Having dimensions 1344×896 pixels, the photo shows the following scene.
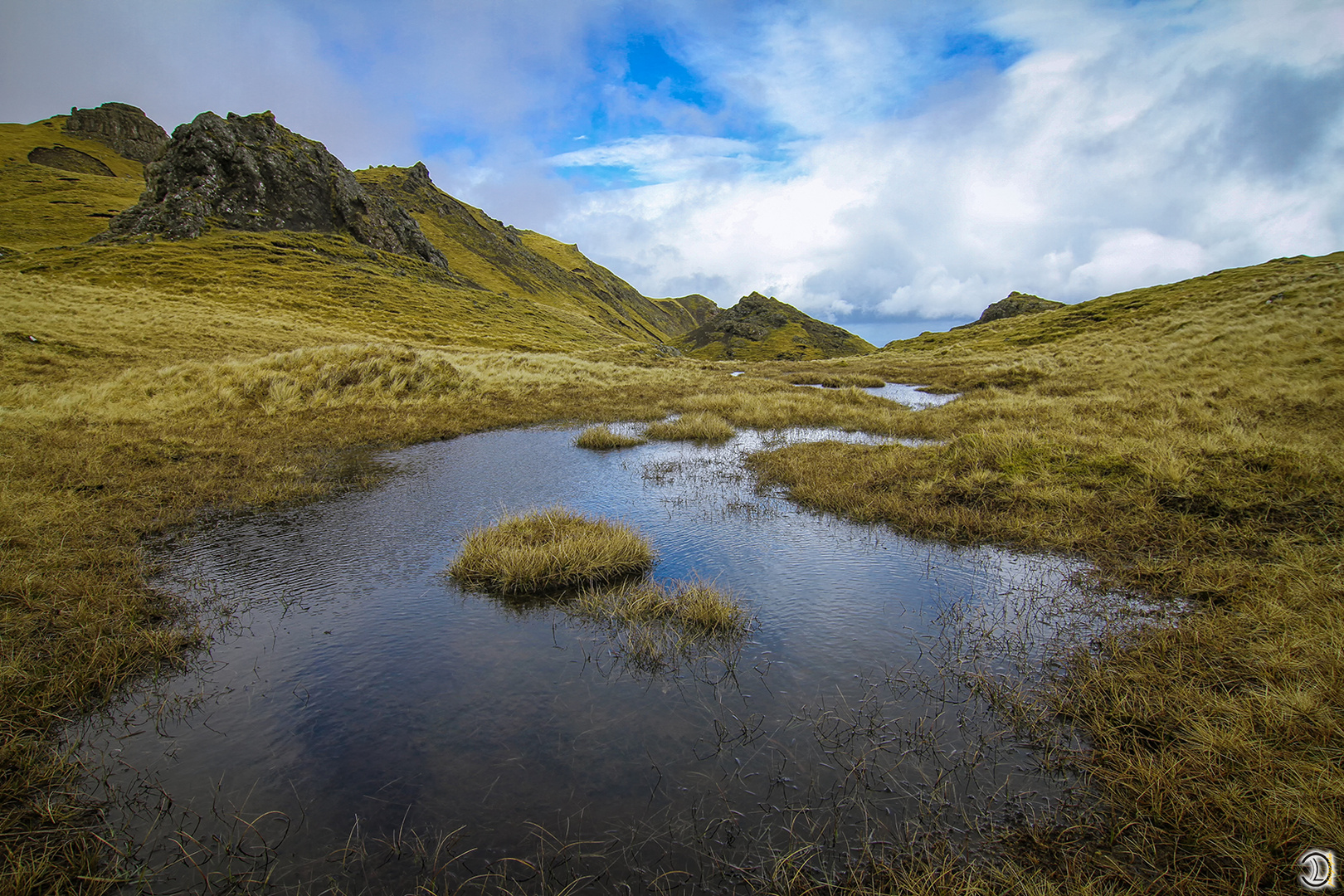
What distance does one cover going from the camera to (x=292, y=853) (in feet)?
12.4

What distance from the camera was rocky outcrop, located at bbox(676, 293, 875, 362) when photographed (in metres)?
97.4

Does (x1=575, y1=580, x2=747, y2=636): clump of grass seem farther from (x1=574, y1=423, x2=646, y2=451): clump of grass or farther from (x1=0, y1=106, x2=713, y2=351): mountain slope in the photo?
(x1=0, y1=106, x2=713, y2=351): mountain slope

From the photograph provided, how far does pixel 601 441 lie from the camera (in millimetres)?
17969

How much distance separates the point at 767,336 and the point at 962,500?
315ft

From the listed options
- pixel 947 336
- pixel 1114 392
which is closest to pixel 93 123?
pixel 947 336

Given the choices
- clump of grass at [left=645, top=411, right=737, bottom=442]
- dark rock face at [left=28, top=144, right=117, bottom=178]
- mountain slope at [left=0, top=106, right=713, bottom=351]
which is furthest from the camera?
dark rock face at [left=28, top=144, right=117, bottom=178]

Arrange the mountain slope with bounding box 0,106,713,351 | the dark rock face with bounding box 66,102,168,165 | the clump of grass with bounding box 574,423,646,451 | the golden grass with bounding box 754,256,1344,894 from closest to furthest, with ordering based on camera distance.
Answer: the golden grass with bounding box 754,256,1344,894 → the clump of grass with bounding box 574,423,646,451 → the mountain slope with bounding box 0,106,713,351 → the dark rock face with bounding box 66,102,168,165

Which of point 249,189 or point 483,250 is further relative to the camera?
point 483,250

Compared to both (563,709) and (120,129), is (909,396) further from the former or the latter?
(120,129)

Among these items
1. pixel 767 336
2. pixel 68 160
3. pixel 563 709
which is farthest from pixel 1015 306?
pixel 68 160

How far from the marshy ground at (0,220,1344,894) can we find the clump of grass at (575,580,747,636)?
10.1 ft

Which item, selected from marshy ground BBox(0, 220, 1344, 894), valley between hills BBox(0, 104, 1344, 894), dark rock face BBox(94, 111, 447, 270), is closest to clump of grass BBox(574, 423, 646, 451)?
marshy ground BBox(0, 220, 1344, 894)

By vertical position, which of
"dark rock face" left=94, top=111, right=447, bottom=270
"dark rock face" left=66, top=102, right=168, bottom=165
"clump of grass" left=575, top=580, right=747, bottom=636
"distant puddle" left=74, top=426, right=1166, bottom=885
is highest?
"dark rock face" left=66, top=102, right=168, bottom=165

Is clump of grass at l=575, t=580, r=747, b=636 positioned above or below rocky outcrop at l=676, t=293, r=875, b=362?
below
